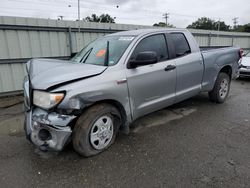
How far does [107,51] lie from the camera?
2885mm

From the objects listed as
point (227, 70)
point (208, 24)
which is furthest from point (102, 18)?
point (227, 70)

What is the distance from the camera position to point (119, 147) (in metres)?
2.81

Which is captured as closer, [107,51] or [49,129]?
[49,129]

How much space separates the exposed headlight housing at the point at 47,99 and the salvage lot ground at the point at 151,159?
0.88 metres

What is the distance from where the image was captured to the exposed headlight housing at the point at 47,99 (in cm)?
211

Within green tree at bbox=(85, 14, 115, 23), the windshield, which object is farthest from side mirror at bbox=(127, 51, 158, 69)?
green tree at bbox=(85, 14, 115, 23)

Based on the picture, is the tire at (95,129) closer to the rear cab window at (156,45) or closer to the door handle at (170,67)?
the rear cab window at (156,45)

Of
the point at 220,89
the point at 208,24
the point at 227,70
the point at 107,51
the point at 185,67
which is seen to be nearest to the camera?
the point at 107,51

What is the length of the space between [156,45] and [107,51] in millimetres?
Answer: 954

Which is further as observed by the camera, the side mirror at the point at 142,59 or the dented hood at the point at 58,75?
the side mirror at the point at 142,59

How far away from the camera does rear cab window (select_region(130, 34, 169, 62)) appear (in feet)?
9.78

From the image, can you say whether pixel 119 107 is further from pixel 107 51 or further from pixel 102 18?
pixel 102 18

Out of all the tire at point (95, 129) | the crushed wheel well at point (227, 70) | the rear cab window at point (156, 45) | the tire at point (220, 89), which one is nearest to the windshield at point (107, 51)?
the rear cab window at point (156, 45)

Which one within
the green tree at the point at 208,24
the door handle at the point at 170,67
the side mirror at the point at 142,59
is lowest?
the door handle at the point at 170,67
